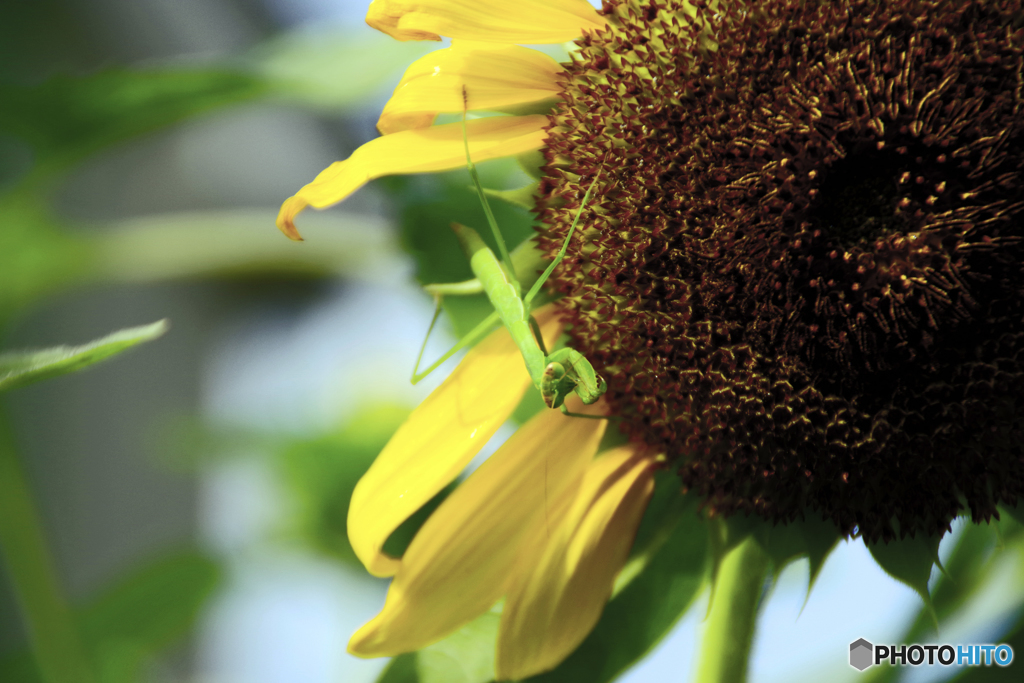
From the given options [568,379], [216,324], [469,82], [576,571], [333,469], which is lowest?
[216,324]

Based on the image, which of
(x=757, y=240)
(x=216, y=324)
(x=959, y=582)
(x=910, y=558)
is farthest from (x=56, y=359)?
(x=216, y=324)

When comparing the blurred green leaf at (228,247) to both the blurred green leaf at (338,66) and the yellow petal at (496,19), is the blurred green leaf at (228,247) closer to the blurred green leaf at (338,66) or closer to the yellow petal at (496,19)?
the blurred green leaf at (338,66)

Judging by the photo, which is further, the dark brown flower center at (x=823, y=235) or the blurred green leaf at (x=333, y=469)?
the blurred green leaf at (x=333, y=469)

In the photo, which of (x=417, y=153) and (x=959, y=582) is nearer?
(x=417, y=153)

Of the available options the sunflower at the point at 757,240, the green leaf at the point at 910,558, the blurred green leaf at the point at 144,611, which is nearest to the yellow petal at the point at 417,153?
the sunflower at the point at 757,240

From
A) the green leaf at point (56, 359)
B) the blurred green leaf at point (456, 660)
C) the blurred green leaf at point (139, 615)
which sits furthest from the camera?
the blurred green leaf at point (139, 615)

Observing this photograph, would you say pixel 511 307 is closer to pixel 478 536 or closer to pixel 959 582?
pixel 478 536

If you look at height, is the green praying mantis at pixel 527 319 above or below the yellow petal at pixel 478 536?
above
